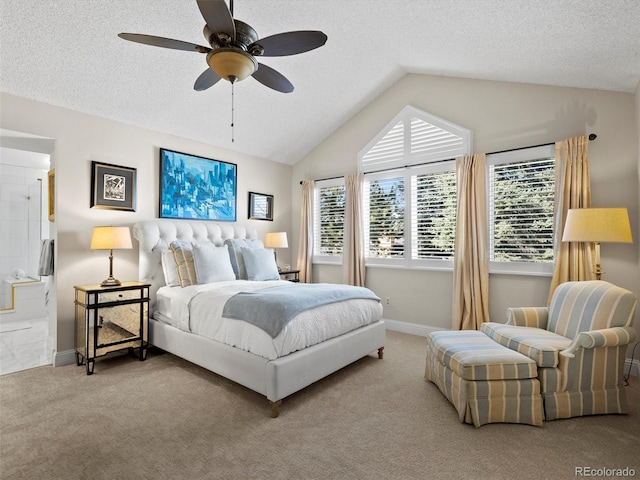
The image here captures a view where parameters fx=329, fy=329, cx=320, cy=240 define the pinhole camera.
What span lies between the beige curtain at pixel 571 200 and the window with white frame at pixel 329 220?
2.86 metres

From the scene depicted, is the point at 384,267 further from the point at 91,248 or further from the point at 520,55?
the point at 91,248

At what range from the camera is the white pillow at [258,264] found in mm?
4059

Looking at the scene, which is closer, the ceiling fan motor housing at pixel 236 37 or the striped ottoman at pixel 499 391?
the ceiling fan motor housing at pixel 236 37

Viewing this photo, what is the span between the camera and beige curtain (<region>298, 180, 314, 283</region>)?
222 inches

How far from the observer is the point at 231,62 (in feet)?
6.64

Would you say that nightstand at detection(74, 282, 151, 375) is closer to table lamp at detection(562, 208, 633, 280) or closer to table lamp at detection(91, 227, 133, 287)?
table lamp at detection(91, 227, 133, 287)

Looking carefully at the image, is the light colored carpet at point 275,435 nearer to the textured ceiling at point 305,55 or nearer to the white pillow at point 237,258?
the white pillow at point 237,258

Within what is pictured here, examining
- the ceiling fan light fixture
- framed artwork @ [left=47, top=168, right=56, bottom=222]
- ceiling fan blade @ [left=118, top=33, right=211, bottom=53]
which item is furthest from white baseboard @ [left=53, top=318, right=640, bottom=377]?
the ceiling fan light fixture

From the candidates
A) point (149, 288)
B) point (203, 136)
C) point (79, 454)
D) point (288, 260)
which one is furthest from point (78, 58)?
point (288, 260)

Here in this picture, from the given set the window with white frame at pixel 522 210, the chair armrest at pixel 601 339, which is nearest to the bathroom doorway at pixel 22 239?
the chair armrest at pixel 601 339

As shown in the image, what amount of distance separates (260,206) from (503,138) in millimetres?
3598

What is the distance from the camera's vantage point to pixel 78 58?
2934 mm

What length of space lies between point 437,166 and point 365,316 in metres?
2.32

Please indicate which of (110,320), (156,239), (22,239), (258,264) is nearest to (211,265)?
(258,264)
